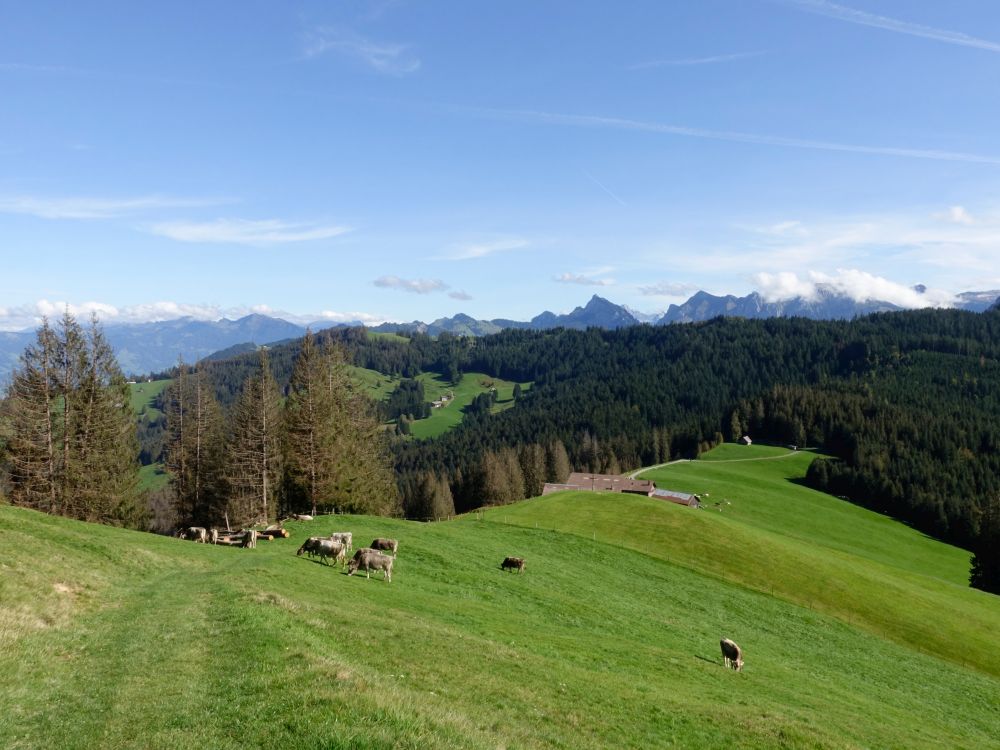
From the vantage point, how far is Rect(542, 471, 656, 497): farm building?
112 metres

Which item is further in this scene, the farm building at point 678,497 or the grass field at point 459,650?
the farm building at point 678,497

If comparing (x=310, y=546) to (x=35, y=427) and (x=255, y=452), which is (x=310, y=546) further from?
(x=35, y=427)

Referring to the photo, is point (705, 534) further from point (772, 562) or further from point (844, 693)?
point (844, 693)

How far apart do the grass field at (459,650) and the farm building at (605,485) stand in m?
48.9

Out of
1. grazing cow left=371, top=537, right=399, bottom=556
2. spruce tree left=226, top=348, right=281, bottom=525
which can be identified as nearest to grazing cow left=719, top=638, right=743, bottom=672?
grazing cow left=371, top=537, right=399, bottom=556

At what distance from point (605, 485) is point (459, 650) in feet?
331

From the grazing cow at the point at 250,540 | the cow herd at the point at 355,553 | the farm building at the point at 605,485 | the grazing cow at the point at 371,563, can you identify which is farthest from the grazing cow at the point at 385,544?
the farm building at the point at 605,485

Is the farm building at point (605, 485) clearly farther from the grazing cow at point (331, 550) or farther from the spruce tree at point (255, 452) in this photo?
the grazing cow at point (331, 550)

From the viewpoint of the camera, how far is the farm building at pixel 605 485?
366 feet

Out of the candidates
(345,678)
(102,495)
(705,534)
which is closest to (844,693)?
(345,678)

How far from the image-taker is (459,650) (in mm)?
21719

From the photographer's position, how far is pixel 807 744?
19.4 meters

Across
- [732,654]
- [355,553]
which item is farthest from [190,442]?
[732,654]

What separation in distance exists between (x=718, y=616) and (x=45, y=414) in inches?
2388
